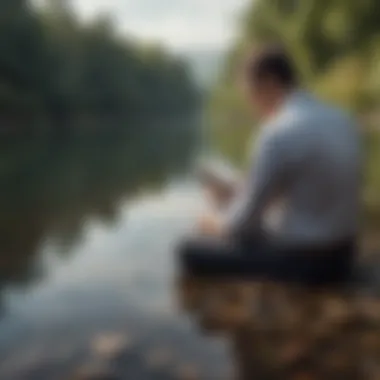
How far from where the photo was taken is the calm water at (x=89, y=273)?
10.6ft

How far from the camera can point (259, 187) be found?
3779mm

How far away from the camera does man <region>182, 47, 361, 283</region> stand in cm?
369

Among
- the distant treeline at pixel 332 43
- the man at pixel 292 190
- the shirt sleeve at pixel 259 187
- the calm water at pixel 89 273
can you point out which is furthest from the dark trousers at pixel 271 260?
the distant treeline at pixel 332 43

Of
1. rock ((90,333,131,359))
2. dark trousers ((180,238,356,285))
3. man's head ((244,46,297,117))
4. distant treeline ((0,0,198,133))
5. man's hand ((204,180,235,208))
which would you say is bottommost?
rock ((90,333,131,359))

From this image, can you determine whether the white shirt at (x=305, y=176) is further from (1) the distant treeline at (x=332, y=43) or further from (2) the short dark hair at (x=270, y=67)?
(1) the distant treeline at (x=332, y=43)

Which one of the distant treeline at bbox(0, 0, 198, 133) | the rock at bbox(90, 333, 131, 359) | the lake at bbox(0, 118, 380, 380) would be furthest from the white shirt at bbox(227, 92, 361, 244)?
the distant treeline at bbox(0, 0, 198, 133)

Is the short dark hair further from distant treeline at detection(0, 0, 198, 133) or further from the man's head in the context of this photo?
distant treeline at detection(0, 0, 198, 133)

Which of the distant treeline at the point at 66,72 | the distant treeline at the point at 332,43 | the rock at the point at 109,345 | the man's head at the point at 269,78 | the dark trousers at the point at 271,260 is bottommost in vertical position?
the rock at the point at 109,345

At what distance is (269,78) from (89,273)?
73.4 inches

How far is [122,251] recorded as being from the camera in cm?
552

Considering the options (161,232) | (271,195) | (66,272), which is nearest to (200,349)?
(271,195)

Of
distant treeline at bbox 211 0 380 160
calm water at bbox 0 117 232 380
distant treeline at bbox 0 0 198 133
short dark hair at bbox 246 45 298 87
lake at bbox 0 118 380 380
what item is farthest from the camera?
distant treeline at bbox 0 0 198 133

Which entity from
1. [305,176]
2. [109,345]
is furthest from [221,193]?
[109,345]

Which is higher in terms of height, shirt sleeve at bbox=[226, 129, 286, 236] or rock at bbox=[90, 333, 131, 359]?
shirt sleeve at bbox=[226, 129, 286, 236]
